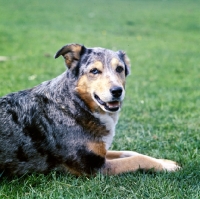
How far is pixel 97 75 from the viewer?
5.14 meters

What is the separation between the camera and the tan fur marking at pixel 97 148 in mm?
4875

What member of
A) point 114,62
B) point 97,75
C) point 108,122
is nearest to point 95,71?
point 97,75

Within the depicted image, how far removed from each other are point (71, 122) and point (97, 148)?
18.4 inches

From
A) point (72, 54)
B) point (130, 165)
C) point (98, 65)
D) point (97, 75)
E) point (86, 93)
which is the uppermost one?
point (72, 54)

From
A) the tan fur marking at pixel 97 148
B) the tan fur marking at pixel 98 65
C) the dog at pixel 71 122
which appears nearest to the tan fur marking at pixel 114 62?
the dog at pixel 71 122

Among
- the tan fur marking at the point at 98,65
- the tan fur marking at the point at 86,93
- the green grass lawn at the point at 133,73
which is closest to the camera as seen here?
the green grass lawn at the point at 133,73

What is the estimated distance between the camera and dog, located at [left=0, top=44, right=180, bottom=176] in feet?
15.9

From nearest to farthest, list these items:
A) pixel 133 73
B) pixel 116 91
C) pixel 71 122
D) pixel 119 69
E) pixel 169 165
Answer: pixel 116 91 → pixel 71 122 → pixel 169 165 → pixel 119 69 → pixel 133 73

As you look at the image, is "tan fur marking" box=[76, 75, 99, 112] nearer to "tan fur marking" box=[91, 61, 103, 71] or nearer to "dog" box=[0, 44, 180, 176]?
"dog" box=[0, 44, 180, 176]

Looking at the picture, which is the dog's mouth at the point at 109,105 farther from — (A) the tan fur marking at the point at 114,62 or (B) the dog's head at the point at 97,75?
(A) the tan fur marking at the point at 114,62

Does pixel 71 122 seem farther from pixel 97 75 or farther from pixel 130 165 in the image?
pixel 130 165

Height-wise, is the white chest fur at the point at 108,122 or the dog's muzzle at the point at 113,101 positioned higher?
the dog's muzzle at the point at 113,101

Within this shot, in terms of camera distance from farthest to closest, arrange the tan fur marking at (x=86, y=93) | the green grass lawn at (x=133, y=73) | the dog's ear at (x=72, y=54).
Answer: the dog's ear at (x=72, y=54) < the tan fur marking at (x=86, y=93) < the green grass lawn at (x=133, y=73)

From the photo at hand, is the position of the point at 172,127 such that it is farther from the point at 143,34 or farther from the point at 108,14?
the point at 108,14
